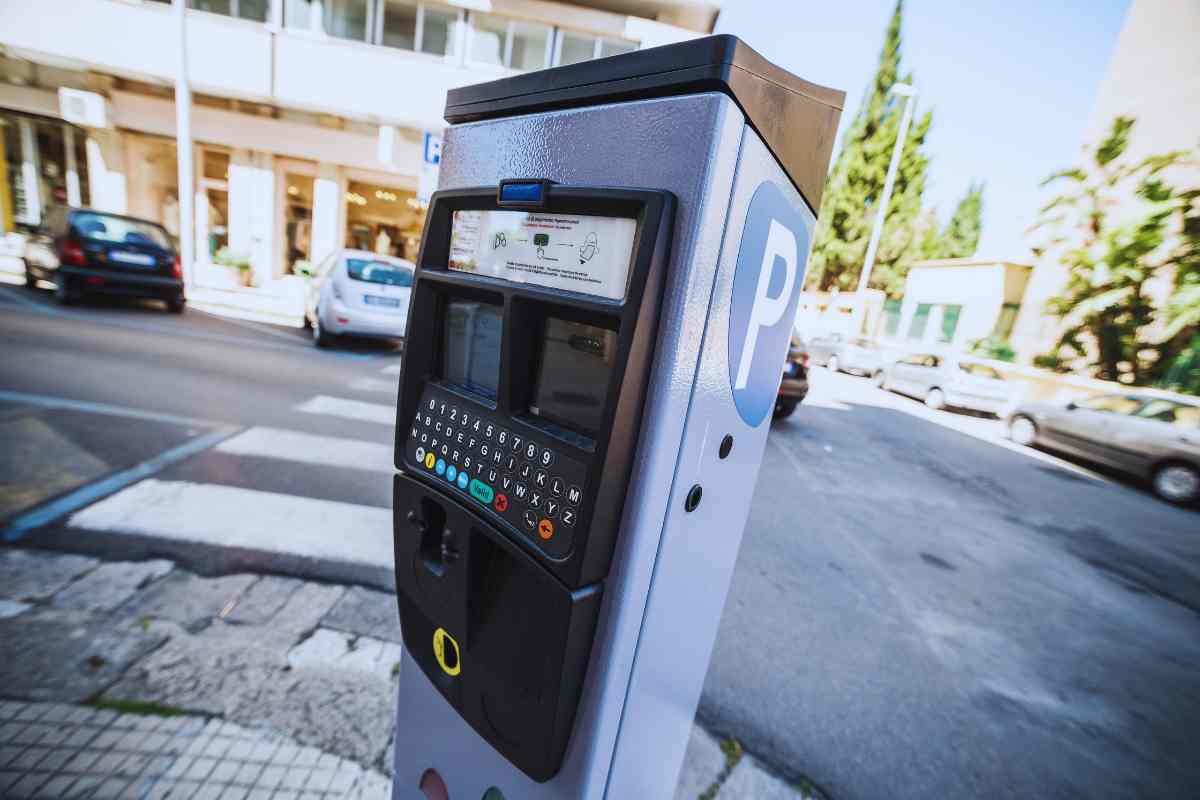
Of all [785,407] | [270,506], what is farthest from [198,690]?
[785,407]

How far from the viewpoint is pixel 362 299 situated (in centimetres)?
775

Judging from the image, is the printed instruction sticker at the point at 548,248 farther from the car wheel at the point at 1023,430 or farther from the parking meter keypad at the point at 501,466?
the car wheel at the point at 1023,430

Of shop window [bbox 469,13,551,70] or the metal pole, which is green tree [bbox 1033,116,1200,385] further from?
the metal pole

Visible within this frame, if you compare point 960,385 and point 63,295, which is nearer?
point 63,295

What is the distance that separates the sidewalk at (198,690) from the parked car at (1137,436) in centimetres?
876

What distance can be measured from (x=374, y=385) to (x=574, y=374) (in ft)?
20.1

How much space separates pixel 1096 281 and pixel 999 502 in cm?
1011

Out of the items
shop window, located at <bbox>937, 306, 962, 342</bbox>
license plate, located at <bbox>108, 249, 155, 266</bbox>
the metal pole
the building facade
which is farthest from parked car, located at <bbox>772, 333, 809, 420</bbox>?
shop window, located at <bbox>937, 306, 962, 342</bbox>

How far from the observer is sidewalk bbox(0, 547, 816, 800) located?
1621 millimetres

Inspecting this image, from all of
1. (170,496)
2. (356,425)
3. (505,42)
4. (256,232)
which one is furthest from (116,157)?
(170,496)

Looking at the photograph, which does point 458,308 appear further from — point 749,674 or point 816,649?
point 816,649

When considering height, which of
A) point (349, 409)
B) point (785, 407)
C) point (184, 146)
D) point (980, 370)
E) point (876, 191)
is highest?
point (876, 191)

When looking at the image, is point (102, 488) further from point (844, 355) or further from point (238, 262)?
point (844, 355)

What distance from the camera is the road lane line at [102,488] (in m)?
2.72
